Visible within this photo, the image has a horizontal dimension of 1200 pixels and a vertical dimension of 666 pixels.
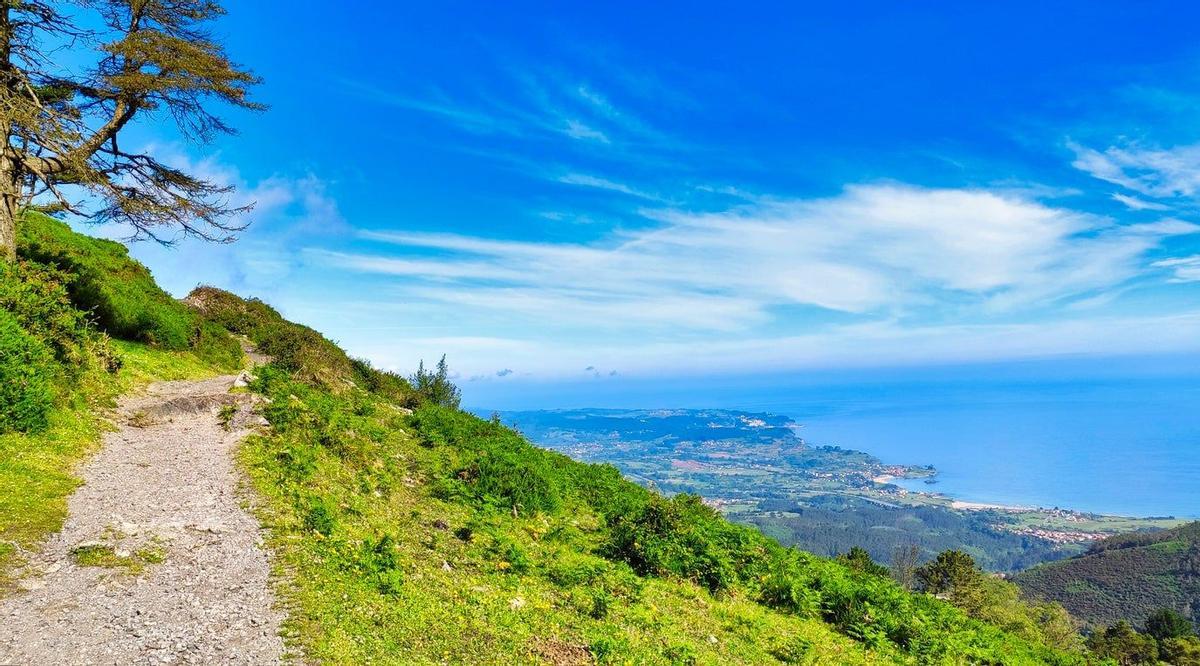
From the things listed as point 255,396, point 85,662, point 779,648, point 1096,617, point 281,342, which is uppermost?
point 281,342

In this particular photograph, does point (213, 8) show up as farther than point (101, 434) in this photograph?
Yes

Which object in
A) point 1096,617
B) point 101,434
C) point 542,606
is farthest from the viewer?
point 1096,617

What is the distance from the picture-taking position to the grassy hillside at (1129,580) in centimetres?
10756

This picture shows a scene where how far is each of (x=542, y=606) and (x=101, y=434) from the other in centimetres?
1127

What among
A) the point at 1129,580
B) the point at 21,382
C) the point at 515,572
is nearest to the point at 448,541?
the point at 515,572

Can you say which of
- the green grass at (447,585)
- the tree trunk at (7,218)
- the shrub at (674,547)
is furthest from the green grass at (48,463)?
the shrub at (674,547)

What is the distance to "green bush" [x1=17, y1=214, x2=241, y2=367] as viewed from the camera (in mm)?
20219

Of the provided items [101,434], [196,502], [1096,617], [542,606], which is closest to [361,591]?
[542,606]

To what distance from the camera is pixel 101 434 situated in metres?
12.7

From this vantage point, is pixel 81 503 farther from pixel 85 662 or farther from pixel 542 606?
pixel 542 606

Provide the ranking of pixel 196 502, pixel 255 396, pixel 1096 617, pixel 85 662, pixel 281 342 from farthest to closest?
pixel 1096 617, pixel 281 342, pixel 255 396, pixel 196 502, pixel 85 662

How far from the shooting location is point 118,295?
21.8 metres

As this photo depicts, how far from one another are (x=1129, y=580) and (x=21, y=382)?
17728cm

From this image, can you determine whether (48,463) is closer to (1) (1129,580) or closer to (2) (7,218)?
(2) (7,218)
